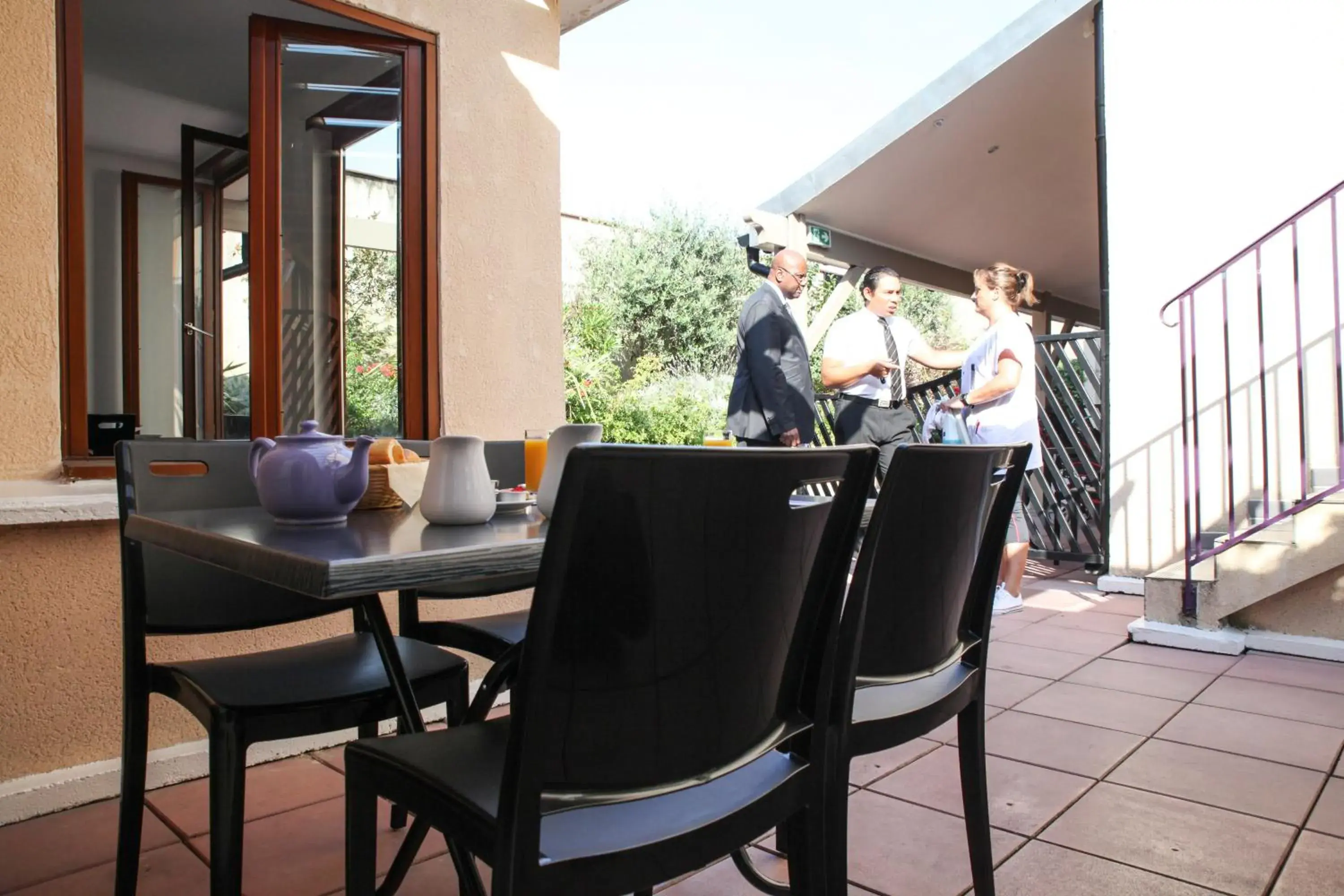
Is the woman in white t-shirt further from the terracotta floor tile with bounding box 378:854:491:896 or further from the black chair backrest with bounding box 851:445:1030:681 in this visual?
the terracotta floor tile with bounding box 378:854:491:896

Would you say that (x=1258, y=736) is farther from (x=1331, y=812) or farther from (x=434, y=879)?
(x=434, y=879)

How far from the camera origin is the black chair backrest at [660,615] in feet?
2.62

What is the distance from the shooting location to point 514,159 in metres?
3.23

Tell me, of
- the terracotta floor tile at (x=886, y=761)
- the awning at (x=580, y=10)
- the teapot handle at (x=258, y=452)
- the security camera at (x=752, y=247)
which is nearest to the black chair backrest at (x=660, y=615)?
the teapot handle at (x=258, y=452)

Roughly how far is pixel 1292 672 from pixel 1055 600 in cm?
131

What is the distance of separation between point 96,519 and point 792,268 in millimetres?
2883

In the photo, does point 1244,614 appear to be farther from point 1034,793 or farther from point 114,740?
point 114,740

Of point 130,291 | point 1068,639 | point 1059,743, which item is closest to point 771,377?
point 1068,639

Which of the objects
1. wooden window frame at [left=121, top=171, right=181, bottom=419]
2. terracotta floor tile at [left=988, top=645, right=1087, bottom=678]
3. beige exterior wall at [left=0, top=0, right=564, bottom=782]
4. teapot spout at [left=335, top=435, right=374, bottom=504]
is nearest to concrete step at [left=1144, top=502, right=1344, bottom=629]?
terracotta floor tile at [left=988, top=645, right=1087, bottom=678]

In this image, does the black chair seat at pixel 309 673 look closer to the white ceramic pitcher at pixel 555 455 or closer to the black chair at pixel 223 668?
the black chair at pixel 223 668

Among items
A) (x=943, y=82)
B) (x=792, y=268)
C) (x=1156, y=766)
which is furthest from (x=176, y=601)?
(x=943, y=82)

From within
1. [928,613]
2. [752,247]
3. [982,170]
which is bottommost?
[928,613]

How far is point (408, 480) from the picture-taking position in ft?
5.30

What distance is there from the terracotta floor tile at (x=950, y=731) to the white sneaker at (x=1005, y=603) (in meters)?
1.43
